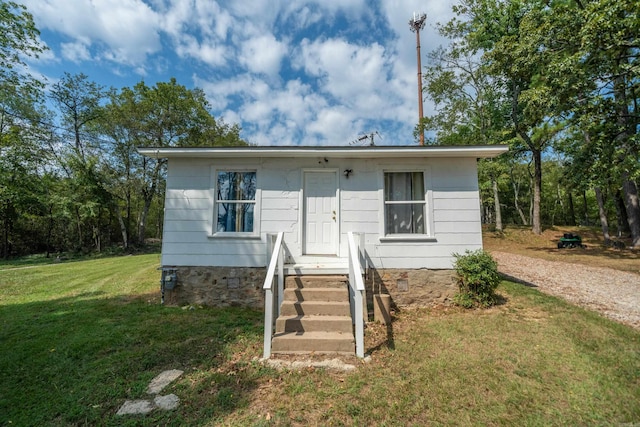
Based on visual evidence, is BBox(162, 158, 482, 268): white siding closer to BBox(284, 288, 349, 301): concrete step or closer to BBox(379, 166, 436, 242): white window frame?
BBox(379, 166, 436, 242): white window frame

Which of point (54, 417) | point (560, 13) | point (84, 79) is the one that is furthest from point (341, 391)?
point (84, 79)

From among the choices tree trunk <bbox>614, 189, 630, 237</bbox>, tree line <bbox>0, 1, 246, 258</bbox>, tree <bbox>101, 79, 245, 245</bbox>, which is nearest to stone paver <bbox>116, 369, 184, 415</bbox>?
tree line <bbox>0, 1, 246, 258</bbox>

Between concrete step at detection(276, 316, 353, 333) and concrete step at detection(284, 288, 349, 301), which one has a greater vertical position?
concrete step at detection(284, 288, 349, 301)

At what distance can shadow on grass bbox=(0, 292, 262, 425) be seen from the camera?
8.77 ft

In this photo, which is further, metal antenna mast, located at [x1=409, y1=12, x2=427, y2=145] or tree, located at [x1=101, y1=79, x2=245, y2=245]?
tree, located at [x1=101, y1=79, x2=245, y2=245]

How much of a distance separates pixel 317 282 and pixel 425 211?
2.73 m

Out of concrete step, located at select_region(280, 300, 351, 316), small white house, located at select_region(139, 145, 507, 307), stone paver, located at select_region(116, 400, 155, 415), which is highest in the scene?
small white house, located at select_region(139, 145, 507, 307)

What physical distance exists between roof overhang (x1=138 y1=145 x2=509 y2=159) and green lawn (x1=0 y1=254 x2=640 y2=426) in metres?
3.10

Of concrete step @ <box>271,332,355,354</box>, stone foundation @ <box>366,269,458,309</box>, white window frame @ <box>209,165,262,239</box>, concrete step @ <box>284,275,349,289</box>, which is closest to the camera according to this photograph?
concrete step @ <box>271,332,355,354</box>

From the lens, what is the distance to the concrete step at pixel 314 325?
160 inches

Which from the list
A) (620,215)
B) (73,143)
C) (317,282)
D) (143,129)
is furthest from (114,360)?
(620,215)

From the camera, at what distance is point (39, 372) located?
3.27 metres

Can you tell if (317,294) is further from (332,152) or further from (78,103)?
(78,103)

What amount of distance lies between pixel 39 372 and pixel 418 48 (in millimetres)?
20789
